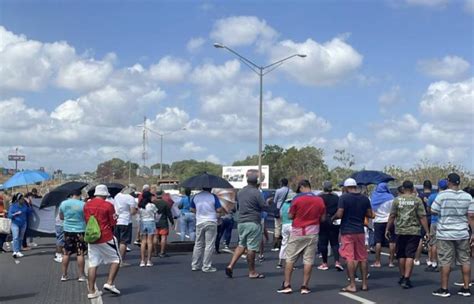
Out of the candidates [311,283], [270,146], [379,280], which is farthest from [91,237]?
[270,146]

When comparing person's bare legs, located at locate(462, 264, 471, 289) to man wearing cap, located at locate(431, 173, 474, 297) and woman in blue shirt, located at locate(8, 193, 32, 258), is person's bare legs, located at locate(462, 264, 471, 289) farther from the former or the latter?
woman in blue shirt, located at locate(8, 193, 32, 258)

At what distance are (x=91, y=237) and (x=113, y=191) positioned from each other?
533 cm

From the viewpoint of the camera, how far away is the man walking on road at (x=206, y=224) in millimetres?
12453

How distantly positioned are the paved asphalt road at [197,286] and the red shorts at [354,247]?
23.2 inches

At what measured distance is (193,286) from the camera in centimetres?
1091

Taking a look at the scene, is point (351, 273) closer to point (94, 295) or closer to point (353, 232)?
point (353, 232)

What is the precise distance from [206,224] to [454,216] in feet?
15.7

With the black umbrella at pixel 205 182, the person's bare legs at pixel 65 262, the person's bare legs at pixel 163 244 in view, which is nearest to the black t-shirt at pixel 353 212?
the black umbrella at pixel 205 182

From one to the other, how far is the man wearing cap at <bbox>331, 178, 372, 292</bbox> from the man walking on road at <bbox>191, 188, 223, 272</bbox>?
117 inches

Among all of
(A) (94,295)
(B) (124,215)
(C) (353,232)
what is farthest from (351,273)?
(B) (124,215)

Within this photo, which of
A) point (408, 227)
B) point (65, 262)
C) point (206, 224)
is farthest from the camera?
point (206, 224)

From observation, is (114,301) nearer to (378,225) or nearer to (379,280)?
(379,280)

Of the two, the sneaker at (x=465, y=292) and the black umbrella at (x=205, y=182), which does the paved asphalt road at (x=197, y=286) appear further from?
the black umbrella at (x=205, y=182)

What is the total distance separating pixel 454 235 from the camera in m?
9.81
